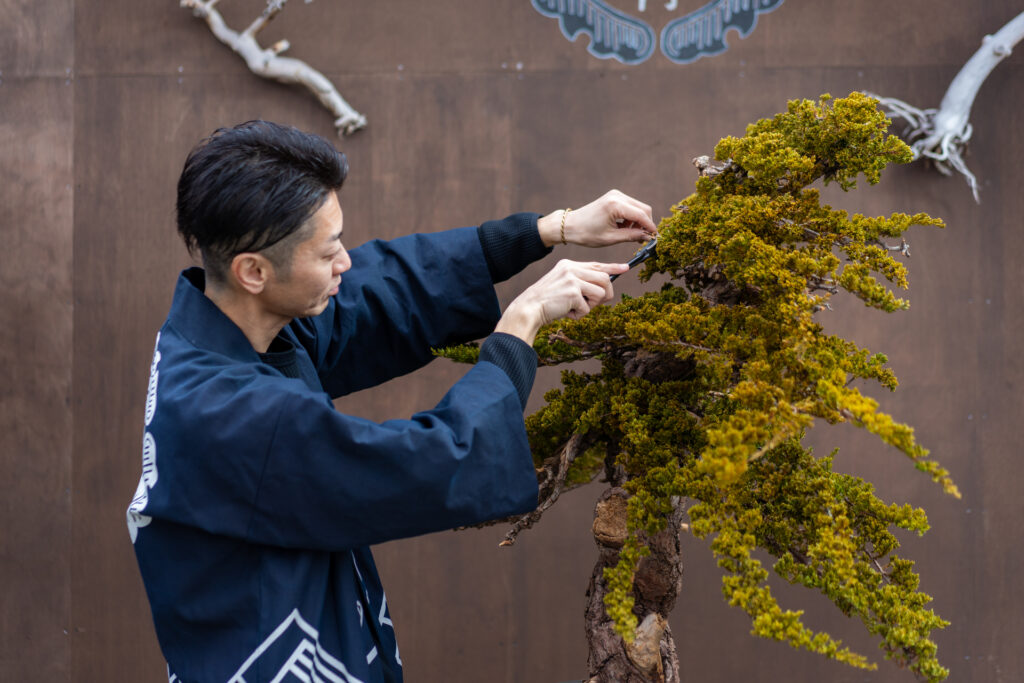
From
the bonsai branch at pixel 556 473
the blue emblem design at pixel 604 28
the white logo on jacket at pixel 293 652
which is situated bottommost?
the white logo on jacket at pixel 293 652

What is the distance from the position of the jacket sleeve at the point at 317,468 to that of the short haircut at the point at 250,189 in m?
0.16

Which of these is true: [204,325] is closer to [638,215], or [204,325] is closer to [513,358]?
[513,358]

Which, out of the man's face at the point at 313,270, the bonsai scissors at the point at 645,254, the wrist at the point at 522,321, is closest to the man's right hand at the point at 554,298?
the wrist at the point at 522,321

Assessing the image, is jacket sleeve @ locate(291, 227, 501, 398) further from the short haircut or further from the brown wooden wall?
the brown wooden wall

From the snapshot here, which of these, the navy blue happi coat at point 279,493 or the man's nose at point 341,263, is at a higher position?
the man's nose at point 341,263

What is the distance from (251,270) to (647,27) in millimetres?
1655

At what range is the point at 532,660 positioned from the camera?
2348 millimetres

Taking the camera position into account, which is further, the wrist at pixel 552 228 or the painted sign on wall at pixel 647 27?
the painted sign on wall at pixel 647 27

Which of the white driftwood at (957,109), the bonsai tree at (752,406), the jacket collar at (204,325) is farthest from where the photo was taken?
the white driftwood at (957,109)

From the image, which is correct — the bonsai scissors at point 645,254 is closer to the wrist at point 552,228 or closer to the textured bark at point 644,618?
the wrist at point 552,228

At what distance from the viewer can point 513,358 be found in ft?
3.21

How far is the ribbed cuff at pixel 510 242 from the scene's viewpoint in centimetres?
125

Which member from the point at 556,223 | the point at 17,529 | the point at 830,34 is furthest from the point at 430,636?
the point at 830,34

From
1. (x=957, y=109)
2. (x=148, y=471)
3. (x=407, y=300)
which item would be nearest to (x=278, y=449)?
(x=148, y=471)
